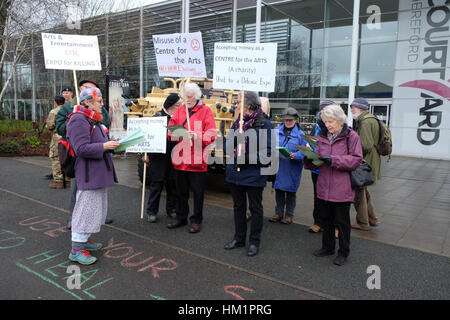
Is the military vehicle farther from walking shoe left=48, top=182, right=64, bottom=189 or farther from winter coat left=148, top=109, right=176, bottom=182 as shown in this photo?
walking shoe left=48, top=182, right=64, bottom=189

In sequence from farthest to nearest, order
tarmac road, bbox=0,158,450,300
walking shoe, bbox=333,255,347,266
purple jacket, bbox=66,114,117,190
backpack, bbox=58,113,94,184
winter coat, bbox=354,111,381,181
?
1. winter coat, bbox=354,111,381,181
2. walking shoe, bbox=333,255,347,266
3. backpack, bbox=58,113,94,184
4. purple jacket, bbox=66,114,117,190
5. tarmac road, bbox=0,158,450,300

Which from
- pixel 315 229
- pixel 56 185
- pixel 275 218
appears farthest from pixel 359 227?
pixel 56 185

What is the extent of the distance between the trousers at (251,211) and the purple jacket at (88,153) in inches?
57.9

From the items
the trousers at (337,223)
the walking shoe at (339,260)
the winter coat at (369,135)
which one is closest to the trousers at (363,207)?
the winter coat at (369,135)

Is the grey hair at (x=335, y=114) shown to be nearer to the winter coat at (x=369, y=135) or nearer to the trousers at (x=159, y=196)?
the winter coat at (x=369, y=135)

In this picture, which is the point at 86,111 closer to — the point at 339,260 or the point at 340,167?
the point at 340,167

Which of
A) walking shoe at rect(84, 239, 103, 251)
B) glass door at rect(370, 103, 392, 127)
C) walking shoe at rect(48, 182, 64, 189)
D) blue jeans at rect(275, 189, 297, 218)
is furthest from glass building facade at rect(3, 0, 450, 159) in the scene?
walking shoe at rect(84, 239, 103, 251)

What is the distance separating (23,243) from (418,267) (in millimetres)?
4547

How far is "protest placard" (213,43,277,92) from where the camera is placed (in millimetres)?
4270

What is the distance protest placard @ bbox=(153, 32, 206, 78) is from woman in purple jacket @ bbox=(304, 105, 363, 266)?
2290 millimetres

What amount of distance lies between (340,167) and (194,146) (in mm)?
1899

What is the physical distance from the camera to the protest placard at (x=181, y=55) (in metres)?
5.29

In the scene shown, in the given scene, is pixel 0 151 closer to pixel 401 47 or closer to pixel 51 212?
pixel 51 212
